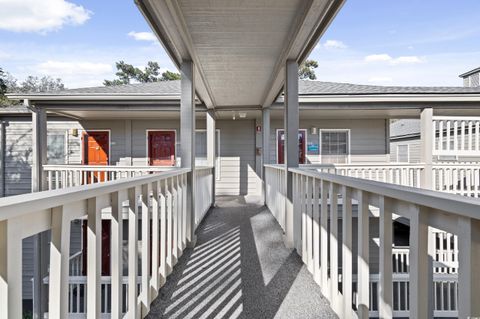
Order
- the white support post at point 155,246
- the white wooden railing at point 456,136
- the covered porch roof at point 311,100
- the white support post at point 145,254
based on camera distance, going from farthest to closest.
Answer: the covered porch roof at point 311,100 → the white wooden railing at point 456,136 → the white support post at point 155,246 → the white support post at point 145,254

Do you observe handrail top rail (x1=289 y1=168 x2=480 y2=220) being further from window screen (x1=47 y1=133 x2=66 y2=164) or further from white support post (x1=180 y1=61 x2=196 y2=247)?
window screen (x1=47 y1=133 x2=66 y2=164)

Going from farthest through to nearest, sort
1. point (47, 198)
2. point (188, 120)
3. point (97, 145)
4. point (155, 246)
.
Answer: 1. point (97, 145)
2. point (188, 120)
3. point (155, 246)
4. point (47, 198)

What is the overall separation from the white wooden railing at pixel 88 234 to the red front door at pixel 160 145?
22.6ft

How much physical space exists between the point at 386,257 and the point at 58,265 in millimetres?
1479

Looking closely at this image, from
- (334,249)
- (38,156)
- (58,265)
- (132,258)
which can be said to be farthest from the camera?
(38,156)

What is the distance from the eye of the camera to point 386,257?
1606mm

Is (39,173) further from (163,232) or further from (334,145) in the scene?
(334,145)

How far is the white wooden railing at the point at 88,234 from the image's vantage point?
38.5 inches

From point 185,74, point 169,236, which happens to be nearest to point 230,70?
point 185,74

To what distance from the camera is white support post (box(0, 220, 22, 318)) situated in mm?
953

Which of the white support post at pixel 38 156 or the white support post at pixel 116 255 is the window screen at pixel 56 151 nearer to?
the white support post at pixel 38 156

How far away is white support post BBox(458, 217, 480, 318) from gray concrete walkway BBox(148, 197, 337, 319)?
1.43m

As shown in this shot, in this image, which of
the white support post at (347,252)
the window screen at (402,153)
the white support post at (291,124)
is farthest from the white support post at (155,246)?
the window screen at (402,153)

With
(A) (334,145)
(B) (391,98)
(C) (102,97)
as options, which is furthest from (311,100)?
(C) (102,97)
